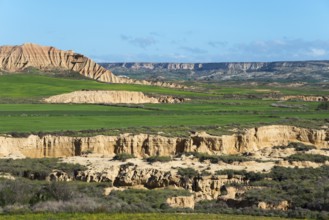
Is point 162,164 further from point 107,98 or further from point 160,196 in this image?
point 107,98

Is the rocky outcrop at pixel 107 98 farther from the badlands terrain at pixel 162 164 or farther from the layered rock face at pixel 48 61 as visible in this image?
the layered rock face at pixel 48 61

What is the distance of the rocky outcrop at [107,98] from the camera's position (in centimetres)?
9200

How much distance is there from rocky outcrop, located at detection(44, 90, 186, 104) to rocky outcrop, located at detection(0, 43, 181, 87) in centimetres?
6355

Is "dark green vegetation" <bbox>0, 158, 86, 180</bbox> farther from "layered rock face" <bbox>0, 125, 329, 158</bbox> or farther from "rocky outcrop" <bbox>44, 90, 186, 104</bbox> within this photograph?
"rocky outcrop" <bbox>44, 90, 186, 104</bbox>

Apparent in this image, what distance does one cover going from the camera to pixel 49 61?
174625 millimetres

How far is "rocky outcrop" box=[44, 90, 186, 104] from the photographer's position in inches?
3622

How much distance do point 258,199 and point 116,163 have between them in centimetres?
1169

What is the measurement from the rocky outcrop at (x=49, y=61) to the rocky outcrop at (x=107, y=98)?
6355cm

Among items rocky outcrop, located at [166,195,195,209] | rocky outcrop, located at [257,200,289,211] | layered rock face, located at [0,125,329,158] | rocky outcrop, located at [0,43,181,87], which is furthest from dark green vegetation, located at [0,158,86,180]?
rocky outcrop, located at [0,43,181,87]

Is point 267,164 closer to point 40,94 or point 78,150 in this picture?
point 78,150

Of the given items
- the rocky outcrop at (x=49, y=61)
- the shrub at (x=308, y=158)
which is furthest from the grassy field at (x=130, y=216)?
the rocky outcrop at (x=49, y=61)

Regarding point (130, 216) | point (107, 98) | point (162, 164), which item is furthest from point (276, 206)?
point (107, 98)

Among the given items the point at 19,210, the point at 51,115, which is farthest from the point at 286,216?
the point at 51,115

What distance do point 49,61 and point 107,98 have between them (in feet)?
269
